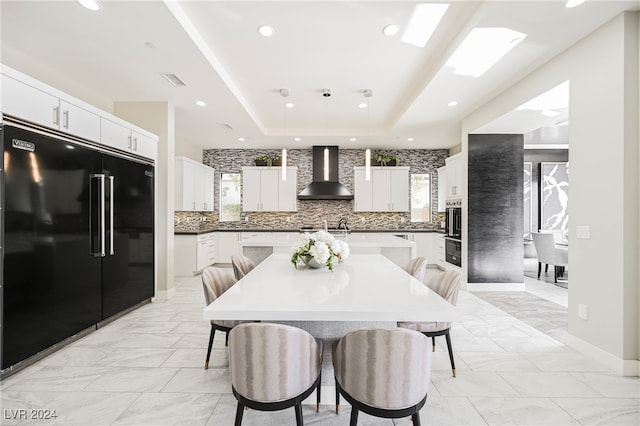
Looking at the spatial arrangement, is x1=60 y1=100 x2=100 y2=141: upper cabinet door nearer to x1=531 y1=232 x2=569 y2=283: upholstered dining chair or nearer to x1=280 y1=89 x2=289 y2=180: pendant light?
x1=280 y1=89 x2=289 y2=180: pendant light

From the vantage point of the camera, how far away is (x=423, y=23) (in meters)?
2.77

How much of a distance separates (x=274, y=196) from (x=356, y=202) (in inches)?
74.5

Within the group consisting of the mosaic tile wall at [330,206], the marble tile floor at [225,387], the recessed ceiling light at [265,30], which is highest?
the recessed ceiling light at [265,30]

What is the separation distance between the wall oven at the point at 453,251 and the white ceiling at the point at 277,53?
78.8 inches

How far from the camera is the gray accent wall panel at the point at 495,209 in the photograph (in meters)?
4.97

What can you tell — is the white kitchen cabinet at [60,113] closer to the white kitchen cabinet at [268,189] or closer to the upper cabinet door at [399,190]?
the white kitchen cabinet at [268,189]

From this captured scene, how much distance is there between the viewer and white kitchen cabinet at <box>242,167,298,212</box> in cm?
734

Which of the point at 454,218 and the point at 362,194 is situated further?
the point at 362,194

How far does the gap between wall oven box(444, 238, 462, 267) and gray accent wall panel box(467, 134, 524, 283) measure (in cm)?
31

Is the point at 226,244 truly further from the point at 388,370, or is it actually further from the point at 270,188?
the point at 388,370

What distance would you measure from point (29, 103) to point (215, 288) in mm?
1998

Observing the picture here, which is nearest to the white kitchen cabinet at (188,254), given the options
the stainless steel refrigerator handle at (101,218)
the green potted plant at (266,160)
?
the green potted plant at (266,160)

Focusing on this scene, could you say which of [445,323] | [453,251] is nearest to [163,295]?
[445,323]

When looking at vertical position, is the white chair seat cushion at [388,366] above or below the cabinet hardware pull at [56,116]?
below
